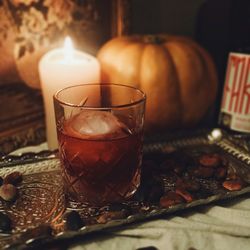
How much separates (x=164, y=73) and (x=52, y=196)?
1.06 ft

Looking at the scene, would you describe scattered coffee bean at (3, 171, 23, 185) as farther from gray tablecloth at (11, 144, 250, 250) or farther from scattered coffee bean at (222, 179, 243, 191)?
scattered coffee bean at (222, 179, 243, 191)

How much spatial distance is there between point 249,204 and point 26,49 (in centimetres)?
50

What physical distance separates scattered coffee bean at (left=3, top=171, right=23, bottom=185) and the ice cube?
120mm

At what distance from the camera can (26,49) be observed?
0.76 m

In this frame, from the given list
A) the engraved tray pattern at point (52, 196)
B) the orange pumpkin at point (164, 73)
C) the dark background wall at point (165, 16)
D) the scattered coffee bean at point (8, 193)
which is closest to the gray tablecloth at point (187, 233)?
the engraved tray pattern at point (52, 196)

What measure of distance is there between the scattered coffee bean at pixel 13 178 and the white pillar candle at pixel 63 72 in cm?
16

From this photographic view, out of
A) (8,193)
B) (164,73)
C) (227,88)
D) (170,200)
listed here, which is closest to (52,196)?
(8,193)

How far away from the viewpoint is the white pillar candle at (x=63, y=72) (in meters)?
0.67

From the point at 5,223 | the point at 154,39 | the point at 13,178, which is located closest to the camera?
the point at 5,223

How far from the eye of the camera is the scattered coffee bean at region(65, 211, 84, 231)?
46cm

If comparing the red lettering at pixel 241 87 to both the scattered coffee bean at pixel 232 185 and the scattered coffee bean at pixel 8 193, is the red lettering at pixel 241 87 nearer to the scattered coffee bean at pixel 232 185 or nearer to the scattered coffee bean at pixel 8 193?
the scattered coffee bean at pixel 232 185

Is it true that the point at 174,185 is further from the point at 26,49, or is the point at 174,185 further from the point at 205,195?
the point at 26,49

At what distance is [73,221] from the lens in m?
0.47

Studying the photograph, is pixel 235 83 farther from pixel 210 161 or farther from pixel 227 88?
pixel 210 161
